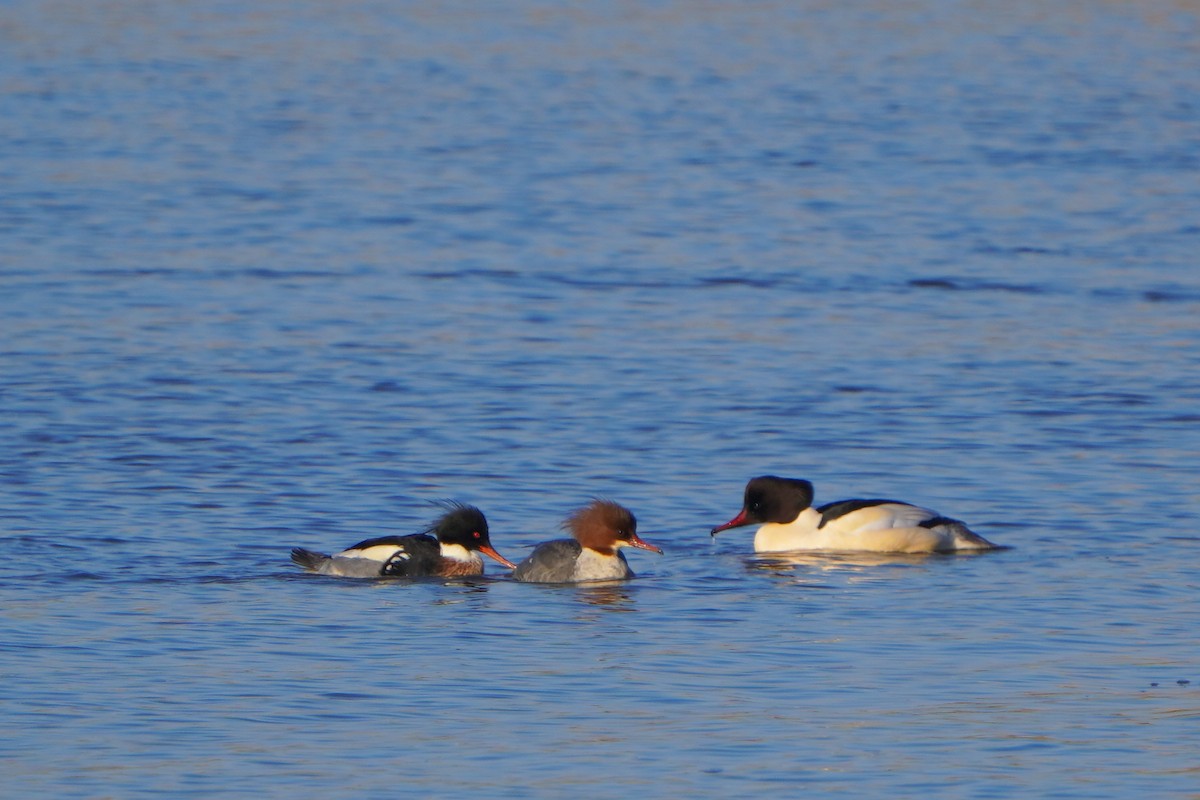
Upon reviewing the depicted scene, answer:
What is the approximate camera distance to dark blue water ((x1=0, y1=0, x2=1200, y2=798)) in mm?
9266

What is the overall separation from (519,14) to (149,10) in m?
8.03

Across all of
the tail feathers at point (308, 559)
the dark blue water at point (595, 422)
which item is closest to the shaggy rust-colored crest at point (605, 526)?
the dark blue water at point (595, 422)

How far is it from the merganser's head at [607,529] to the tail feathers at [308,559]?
1.49 metres

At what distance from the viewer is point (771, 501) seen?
44.3 ft

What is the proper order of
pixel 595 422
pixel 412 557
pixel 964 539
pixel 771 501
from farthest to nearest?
1. pixel 595 422
2. pixel 771 501
3. pixel 964 539
4. pixel 412 557

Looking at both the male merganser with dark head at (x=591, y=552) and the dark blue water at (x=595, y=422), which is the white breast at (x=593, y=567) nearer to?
Result: the male merganser with dark head at (x=591, y=552)

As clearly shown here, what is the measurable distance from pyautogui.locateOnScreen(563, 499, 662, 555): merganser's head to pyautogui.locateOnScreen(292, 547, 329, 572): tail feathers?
149 cm

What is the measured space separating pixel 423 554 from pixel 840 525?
105 inches

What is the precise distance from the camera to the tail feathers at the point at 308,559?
474 inches

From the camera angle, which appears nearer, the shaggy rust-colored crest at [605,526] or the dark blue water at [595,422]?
the dark blue water at [595,422]

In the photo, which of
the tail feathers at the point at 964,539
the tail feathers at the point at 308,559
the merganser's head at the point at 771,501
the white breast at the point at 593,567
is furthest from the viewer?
the merganser's head at the point at 771,501

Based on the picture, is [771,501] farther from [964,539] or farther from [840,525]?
[964,539]

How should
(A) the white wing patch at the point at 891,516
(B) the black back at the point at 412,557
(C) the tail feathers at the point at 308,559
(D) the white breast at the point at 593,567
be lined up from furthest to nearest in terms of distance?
(A) the white wing patch at the point at 891,516 → (D) the white breast at the point at 593,567 → (B) the black back at the point at 412,557 → (C) the tail feathers at the point at 308,559

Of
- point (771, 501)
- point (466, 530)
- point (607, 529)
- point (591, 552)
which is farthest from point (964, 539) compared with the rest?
point (466, 530)
